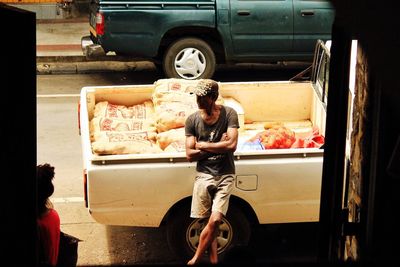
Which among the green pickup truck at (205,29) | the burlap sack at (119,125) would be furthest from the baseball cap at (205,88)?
the green pickup truck at (205,29)

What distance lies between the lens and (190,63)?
41.0ft

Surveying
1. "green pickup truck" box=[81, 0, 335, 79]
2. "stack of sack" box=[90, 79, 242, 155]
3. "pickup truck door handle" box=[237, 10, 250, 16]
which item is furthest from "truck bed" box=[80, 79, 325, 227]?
"pickup truck door handle" box=[237, 10, 250, 16]

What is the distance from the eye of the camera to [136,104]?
835cm

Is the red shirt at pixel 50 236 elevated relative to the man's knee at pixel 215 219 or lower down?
elevated

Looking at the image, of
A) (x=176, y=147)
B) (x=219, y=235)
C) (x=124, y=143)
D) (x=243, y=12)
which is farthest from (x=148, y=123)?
(x=243, y=12)

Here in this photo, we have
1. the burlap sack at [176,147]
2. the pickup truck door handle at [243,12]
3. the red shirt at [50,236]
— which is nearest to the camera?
the red shirt at [50,236]

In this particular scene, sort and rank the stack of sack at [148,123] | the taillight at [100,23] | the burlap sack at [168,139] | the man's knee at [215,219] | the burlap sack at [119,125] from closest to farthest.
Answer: the man's knee at [215,219], the stack of sack at [148,123], the burlap sack at [168,139], the burlap sack at [119,125], the taillight at [100,23]

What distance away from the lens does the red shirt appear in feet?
15.0

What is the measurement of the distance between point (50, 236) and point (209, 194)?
1.88 m

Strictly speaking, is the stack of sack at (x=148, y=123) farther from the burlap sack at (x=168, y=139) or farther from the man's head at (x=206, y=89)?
the man's head at (x=206, y=89)

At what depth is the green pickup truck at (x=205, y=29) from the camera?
1224cm

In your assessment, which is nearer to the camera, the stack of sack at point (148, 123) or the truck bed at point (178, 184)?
the truck bed at point (178, 184)

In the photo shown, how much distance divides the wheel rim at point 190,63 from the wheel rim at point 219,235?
620 centimetres

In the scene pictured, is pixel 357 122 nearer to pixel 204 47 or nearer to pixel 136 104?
pixel 136 104
